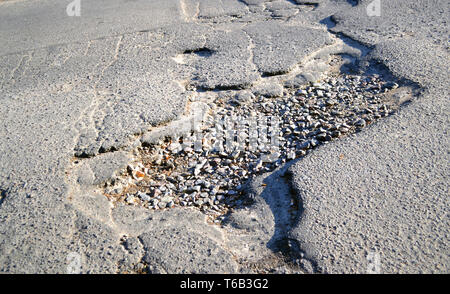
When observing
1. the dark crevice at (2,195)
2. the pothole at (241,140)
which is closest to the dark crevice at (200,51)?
the pothole at (241,140)

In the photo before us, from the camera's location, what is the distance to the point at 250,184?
250 cm

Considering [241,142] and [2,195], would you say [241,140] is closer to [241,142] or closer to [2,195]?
[241,142]

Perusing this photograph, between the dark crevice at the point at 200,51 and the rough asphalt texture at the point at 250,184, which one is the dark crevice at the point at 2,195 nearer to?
the rough asphalt texture at the point at 250,184

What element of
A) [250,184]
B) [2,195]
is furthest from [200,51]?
[2,195]

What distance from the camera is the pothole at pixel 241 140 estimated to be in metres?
2.50

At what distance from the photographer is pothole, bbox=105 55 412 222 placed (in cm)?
250

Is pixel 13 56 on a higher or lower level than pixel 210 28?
lower

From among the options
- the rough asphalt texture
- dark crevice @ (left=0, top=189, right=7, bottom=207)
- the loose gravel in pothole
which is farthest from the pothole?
dark crevice @ (left=0, top=189, right=7, bottom=207)
